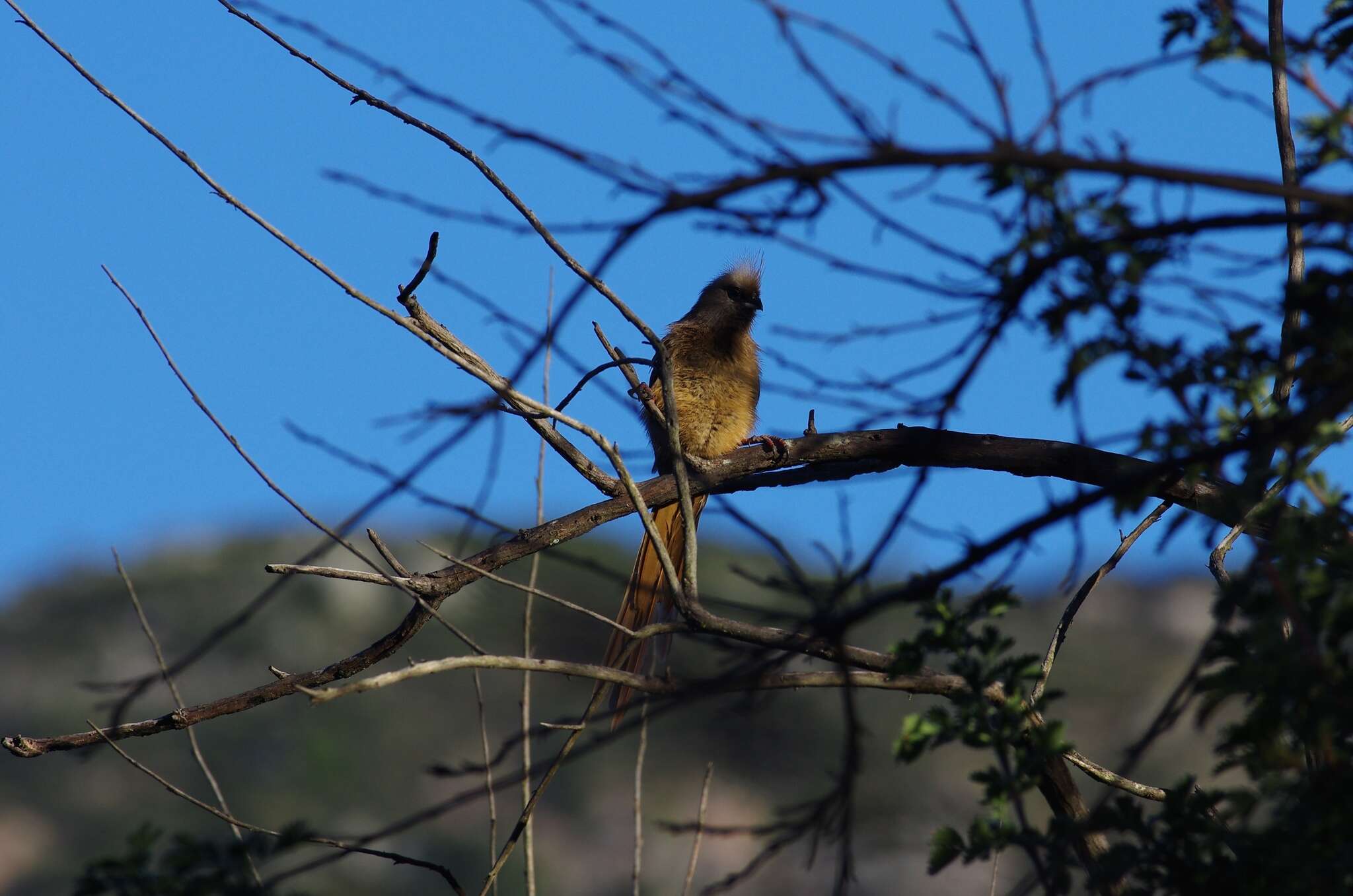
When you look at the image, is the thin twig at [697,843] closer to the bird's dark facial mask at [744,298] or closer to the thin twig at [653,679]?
the thin twig at [653,679]

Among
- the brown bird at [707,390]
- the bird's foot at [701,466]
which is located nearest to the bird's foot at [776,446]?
the bird's foot at [701,466]

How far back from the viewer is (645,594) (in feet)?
15.8

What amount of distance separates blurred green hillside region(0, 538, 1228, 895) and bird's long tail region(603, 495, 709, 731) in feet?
22.9

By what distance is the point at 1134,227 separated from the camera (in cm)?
210

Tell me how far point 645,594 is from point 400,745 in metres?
12.0

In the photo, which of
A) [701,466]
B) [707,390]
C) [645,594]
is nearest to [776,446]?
[701,466]

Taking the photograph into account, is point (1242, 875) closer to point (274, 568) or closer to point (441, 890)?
point (274, 568)

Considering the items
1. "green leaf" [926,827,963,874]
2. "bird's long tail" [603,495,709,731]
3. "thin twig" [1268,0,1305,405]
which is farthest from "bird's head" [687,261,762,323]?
"green leaf" [926,827,963,874]

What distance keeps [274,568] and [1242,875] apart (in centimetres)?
217

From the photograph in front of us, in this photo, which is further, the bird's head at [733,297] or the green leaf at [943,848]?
the bird's head at [733,297]

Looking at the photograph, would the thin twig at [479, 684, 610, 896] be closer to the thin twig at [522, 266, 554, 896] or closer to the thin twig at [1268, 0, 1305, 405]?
the thin twig at [522, 266, 554, 896]

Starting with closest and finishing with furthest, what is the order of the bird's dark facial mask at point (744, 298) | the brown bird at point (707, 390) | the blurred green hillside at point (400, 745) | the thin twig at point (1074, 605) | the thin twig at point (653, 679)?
the thin twig at point (653, 679) → the thin twig at point (1074, 605) → the brown bird at point (707, 390) → the bird's dark facial mask at point (744, 298) → the blurred green hillside at point (400, 745)

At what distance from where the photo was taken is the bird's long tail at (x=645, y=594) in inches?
147

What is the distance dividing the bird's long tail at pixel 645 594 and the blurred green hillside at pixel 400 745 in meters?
6.99
